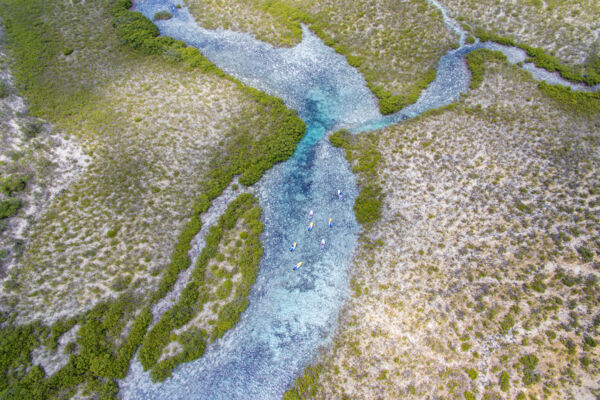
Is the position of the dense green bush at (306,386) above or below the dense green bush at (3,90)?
below

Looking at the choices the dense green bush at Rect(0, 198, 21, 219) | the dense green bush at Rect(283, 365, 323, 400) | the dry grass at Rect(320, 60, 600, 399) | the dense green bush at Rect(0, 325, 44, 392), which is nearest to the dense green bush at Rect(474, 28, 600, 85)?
the dry grass at Rect(320, 60, 600, 399)

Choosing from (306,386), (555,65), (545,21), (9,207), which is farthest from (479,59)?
(9,207)

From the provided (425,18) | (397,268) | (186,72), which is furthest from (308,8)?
(397,268)

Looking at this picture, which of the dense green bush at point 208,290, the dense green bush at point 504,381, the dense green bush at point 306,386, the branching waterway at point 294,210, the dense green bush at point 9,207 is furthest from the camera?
the dense green bush at point 9,207

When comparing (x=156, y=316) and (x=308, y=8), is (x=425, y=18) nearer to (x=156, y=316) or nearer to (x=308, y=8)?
(x=308, y=8)

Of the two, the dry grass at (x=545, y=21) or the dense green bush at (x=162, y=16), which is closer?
the dry grass at (x=545, y=21)

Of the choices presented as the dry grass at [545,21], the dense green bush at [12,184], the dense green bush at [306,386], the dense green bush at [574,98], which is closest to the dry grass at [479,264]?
the dense green bush at [306,386]

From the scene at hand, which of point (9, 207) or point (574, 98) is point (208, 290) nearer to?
point (9, 207)

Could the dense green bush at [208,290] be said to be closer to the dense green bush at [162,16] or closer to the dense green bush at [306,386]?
the dense green bush at [306,386]

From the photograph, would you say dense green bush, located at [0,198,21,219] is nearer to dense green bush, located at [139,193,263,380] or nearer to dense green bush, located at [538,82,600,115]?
dense green bush, located at [139,193,263,380]
